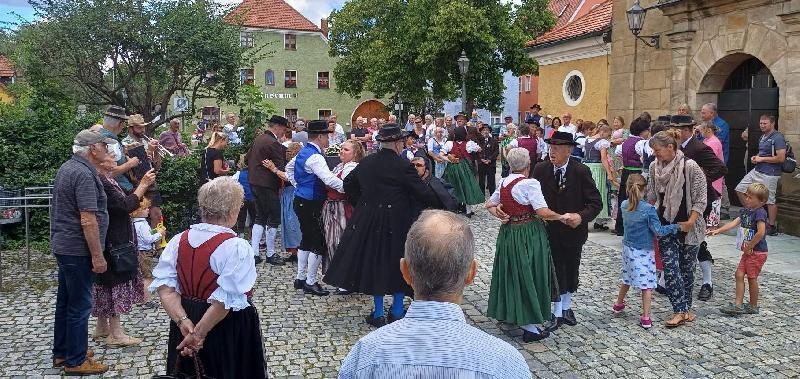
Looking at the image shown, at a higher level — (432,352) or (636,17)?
(636,17)

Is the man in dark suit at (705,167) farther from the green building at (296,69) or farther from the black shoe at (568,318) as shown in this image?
the green building at (296,69)

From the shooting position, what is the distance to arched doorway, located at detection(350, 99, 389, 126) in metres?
49.7

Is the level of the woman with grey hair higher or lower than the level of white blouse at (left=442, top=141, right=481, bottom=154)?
lower

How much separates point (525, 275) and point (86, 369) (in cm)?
342

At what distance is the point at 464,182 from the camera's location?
12.2 m

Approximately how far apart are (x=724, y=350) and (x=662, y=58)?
8.79 m

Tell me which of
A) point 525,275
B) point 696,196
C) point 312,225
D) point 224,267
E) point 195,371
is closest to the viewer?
point 224,267

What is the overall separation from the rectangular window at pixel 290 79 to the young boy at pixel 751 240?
43.1m

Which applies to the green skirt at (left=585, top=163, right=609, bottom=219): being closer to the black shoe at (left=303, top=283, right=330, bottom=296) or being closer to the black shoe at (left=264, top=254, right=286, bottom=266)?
the black shoe at (left=264, top=254, right=286, bottom=266)

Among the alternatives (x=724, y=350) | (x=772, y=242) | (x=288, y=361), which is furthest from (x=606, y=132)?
(x=288, y=361)

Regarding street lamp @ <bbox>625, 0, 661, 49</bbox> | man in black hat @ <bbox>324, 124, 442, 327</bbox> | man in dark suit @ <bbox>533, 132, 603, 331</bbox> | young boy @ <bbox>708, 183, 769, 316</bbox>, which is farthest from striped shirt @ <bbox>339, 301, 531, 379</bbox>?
street lamp @ <bbox>625, 0, 661, 49</bbox>

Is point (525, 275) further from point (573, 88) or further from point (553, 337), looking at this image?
point (573, 88)

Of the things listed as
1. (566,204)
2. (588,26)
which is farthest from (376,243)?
(588,26)

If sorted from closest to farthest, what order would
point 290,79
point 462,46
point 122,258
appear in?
point 122,258, point 462,46, point 290,79
